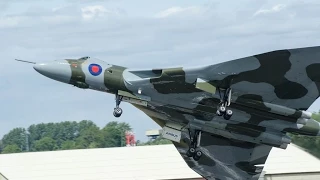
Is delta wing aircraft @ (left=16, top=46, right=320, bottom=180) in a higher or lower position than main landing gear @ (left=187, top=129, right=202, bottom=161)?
higher

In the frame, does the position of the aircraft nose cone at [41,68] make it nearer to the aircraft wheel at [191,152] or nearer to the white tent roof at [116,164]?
the aircraft wheel at [191,152]

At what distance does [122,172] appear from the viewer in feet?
185

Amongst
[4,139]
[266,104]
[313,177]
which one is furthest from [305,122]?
[4,139]

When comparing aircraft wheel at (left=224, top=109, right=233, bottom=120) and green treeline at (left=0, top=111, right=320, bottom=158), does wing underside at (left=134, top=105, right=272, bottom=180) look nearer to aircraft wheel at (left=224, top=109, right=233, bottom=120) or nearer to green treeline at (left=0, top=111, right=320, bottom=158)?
aircraft wheel at (left=224, top=109, right=233, bottom=120)

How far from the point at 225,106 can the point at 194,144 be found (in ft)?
18.5

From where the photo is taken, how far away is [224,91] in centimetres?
3894

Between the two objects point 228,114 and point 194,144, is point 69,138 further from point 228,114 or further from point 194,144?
point 228,114

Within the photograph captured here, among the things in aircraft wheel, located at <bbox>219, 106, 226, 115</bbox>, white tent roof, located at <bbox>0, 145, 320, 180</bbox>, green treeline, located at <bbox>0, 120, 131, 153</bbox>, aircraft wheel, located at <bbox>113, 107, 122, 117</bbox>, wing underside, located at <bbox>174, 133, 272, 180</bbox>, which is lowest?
green treeline, located at <bbox>0, 120, 131, 153</bbox>

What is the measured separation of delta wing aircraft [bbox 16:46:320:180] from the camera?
38.2 metres

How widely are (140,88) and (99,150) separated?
22279mm

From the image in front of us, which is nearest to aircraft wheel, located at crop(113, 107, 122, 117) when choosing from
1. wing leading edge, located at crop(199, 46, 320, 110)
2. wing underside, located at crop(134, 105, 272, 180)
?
wing leading edge, located at crop(199, 46, 320, 110)

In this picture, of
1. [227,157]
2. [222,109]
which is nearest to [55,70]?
[222,109]

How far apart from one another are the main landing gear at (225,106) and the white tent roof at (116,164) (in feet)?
56.6

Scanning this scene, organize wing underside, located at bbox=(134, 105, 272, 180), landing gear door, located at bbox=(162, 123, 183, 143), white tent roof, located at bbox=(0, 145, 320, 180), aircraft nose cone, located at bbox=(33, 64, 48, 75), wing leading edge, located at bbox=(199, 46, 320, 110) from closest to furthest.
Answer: wing leading edge, located at bbox=(199, 46, 320, 110) → aircraft nose cone, located at bbox=(33, 64, 48, 75) → landing gear door, located at bbox=(162, 123, 183, 143) → wing underside, located at bbox=(134, 105, 272, 180) → white tent roof, located at bbox=(0, 145, 320, 180)
